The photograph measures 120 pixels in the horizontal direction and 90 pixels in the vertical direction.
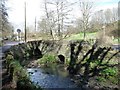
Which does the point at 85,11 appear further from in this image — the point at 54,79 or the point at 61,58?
the point at 54,79

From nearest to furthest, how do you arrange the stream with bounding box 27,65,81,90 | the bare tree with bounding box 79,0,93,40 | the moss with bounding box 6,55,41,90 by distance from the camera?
the moss with bounding box 6,55,41,90 < the stream with bounding box 27,65,81,90 < the bare tree with bounding box 79,0,93,40

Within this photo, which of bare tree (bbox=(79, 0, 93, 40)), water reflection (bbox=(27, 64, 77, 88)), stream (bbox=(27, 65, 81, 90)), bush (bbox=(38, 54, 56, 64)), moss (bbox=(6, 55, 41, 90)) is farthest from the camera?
bare tree (bbox=(79, 0, 93, 40))

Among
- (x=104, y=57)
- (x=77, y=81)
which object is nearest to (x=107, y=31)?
(x=104, y=57)

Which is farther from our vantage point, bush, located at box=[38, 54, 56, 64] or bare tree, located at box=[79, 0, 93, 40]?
bare tree, located at box=[79, 0, 93, 40]

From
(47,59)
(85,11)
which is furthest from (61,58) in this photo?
(85,11)

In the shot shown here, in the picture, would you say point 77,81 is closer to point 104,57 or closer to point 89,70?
point 89,70

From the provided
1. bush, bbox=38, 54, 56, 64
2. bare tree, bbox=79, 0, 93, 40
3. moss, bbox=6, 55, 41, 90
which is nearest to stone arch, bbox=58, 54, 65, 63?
bush, bbox=38, 54, 56, 64

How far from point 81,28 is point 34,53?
732 inches

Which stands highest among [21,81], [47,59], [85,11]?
[85,11]

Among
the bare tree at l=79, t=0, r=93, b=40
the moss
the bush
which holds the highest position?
the bare tree at l=79, t=0, r=93, b=40

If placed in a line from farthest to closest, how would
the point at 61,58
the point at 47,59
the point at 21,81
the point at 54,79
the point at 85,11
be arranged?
the point at 85,11 < the point at 61,58 < the point at 47,59 < the point at 54,79 < the point at 21,81

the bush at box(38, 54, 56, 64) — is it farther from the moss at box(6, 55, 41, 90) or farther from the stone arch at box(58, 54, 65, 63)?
the moss at box(6, 55, 41, 90)

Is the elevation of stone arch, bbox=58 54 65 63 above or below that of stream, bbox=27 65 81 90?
above

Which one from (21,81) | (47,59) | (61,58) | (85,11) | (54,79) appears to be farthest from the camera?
(85,11)
